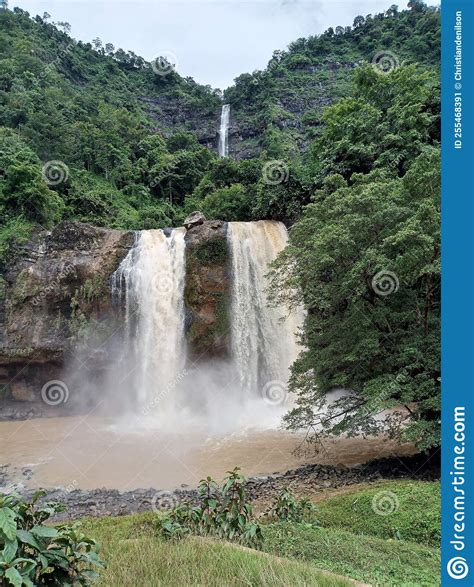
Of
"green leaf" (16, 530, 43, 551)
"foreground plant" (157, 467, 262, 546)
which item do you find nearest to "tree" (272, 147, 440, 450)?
"foreground plant" (157, 467, 262, 546)

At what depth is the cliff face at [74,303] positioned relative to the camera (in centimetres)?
1691

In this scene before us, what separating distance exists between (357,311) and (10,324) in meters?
14.0

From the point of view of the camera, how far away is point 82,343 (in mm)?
17500

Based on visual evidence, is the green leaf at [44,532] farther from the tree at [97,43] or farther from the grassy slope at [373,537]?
the tree at [97,43]

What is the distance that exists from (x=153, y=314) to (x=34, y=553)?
584 inches

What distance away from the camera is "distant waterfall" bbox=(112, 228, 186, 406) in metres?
16.9

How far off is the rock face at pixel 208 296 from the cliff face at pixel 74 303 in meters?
0.04

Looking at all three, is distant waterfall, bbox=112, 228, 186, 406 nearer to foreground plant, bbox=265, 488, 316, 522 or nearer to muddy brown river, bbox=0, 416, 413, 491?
muddy brown river, bbox=0, 416, 413, 491

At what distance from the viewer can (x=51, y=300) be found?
58.1ft

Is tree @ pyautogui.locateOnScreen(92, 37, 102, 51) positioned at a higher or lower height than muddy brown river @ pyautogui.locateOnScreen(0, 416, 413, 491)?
higher

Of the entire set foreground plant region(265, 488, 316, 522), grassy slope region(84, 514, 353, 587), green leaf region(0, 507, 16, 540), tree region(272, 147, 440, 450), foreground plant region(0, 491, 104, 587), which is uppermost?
tree region(272, 147, 440, 450)

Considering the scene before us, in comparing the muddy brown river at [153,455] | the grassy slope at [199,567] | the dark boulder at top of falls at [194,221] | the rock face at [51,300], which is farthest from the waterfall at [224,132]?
the grassy slope at [199,567]

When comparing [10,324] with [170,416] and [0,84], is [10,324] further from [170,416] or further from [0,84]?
[0,84]

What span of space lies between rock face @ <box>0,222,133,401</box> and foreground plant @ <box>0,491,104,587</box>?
1546cm
